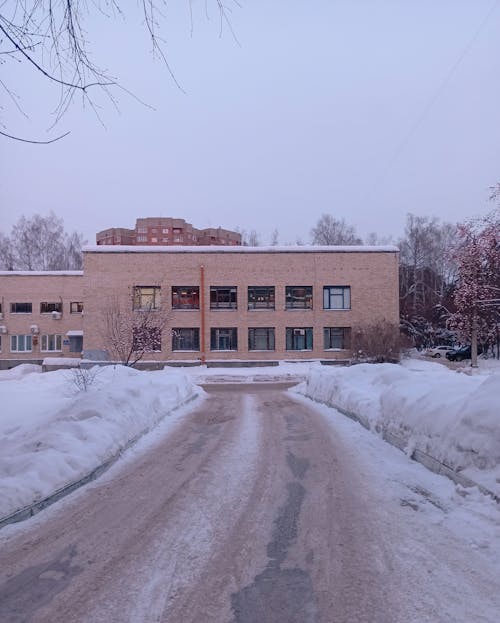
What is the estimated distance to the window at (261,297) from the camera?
45.2 metres

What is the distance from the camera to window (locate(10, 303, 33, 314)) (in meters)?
52.9

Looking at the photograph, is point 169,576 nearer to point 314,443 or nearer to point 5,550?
point 5,550

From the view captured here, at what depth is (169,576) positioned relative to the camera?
446 centimetres

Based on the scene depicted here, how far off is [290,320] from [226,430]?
108 feet

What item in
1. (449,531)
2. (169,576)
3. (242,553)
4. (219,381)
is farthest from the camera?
(219,381)

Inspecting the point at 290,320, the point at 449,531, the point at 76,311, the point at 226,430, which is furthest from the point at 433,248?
the point at 449,531

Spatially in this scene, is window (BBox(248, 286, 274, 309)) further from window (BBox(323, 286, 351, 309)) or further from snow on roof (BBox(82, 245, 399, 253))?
window (BBox(323, 286, 351, 309))

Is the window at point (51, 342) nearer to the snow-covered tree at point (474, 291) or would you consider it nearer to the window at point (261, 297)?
the window at point (261, 297)

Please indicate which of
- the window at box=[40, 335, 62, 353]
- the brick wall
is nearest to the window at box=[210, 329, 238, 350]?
the brick wall

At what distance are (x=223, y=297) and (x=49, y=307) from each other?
61.4 ft

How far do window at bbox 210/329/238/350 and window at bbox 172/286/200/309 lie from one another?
2.81 metres

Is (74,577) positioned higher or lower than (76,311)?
lower

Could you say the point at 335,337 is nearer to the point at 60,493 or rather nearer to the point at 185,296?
the point at 185,296

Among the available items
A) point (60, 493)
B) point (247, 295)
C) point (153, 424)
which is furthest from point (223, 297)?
point (60, 493)
